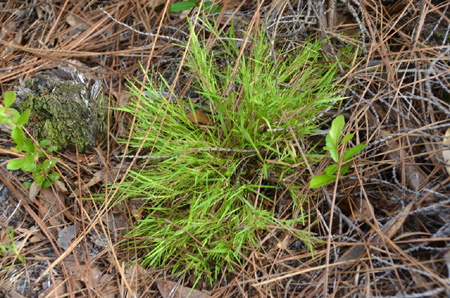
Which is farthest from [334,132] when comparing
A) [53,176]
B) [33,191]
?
[33,191]

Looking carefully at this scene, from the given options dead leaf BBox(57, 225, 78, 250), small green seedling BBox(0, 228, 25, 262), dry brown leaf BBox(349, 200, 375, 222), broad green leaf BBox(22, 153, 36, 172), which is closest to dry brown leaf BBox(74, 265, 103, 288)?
dead leaf BBox(57, 225, 78, 250)

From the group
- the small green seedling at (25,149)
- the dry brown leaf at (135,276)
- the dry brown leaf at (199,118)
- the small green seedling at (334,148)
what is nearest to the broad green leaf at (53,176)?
the small green seedling at (25,149)

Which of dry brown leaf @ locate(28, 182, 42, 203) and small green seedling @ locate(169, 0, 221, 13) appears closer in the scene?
dry brown leaf @ locate(28, 182, 42, 203)

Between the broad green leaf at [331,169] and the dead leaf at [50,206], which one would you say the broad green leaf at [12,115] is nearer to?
the dead leaf at [50,206]

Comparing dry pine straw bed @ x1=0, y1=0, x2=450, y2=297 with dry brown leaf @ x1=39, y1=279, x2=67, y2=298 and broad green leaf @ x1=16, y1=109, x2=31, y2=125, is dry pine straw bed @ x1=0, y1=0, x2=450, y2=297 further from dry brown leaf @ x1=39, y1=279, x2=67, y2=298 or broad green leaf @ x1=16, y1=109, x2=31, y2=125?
broad green leaf @ x1=16, y1=109, x2=31, y2=125

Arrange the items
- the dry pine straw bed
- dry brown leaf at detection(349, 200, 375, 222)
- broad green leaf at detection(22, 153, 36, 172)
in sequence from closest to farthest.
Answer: the dry pine straw bed
dry brown leaf at detection(349, 200, 375, 222)
broad green leaf at detection(22, 153, 36, 172)

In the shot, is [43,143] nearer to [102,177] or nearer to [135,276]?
[102,177]
